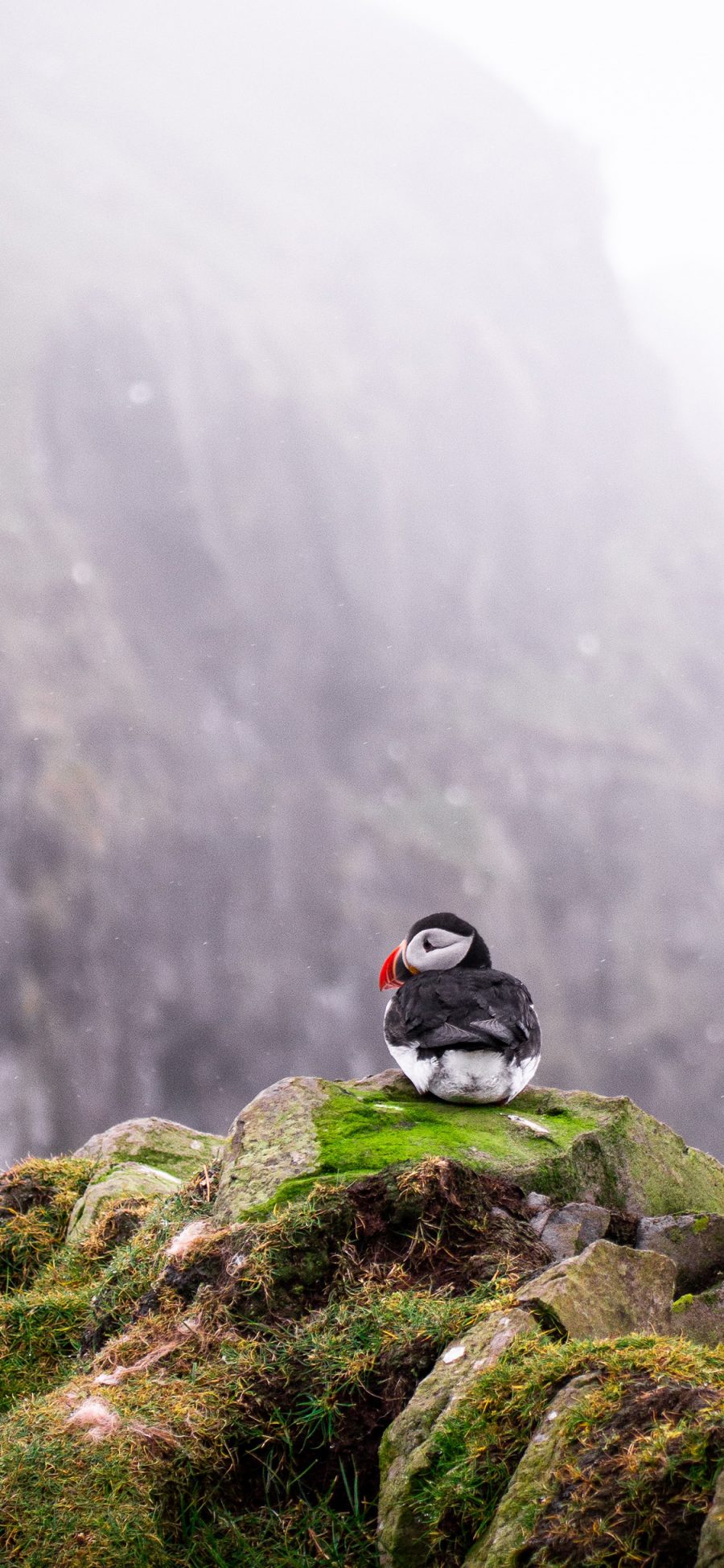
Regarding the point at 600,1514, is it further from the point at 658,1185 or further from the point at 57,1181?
the point at 57,1181

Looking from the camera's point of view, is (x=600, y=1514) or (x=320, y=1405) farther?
(x=320, y=1405)

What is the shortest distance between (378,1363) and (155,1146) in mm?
5741

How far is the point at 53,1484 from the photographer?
3.70 metres

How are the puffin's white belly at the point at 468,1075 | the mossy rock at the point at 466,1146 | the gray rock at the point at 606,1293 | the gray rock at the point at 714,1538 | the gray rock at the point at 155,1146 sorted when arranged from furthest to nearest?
1. the gray rock at the point at 155,1146
2. the puffin's white belly at the point at 468,1075
3. the mossy rock at the point at 466,1146
4. the gray rock at the point at 606,1293
5. the gray rock at the point at 714,1538

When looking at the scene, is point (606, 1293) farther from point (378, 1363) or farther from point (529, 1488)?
point (529, 1488)

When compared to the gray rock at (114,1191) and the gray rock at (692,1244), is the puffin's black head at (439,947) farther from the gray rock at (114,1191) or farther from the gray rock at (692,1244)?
the gray rock at (692,1244)

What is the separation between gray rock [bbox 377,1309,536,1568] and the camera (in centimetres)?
336

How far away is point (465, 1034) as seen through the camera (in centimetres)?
707

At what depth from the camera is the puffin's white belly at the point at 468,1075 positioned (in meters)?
7.07

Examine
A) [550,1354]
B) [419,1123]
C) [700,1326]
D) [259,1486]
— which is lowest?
[259,1486]

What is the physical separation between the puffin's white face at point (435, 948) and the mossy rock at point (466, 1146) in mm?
1215

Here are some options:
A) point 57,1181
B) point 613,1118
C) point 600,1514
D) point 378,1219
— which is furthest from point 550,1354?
point 57,1181

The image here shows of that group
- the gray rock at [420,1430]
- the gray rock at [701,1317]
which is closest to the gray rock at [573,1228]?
the gray rock at [701,1317]

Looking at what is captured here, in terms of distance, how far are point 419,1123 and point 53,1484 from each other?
3.20 meters
